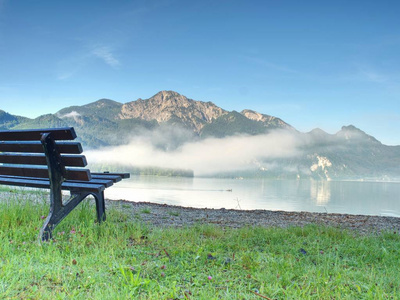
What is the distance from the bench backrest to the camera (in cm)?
453

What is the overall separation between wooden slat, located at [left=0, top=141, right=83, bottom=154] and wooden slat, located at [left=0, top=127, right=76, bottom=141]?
0.07 meters

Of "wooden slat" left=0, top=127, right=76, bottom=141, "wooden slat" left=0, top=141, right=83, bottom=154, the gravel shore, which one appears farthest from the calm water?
"wooden slat" left=0, top=127, right=76, bottom=141

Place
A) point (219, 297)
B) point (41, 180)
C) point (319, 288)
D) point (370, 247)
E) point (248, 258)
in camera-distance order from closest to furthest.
A: point (219, 297) < point (319, 288) < point (248, 258) < point (370, 247) < point (41, 180)

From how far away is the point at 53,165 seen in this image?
4.72 meters

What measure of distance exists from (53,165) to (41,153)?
1.85ft

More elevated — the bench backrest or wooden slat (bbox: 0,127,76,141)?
wooden slat (bbox: 0,127,76,141)

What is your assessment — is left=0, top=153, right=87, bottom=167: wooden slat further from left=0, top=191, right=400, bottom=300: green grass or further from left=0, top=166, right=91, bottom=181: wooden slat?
left=0, top=191, right=400, bottom=300: green grass

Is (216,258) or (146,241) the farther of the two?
(146,241)

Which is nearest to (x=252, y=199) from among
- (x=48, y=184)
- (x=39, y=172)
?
(x=48, y=184)

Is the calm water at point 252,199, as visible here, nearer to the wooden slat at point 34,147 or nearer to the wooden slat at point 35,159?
the wooden slat at point 35,159

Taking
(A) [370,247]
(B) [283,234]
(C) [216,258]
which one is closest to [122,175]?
(C) [216,258]

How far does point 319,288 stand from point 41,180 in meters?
4.51

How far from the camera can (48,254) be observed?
3.86 metres

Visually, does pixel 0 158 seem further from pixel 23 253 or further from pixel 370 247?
pixel 370 247
